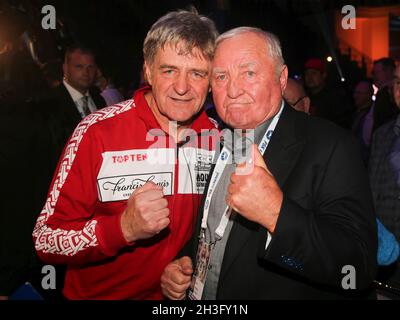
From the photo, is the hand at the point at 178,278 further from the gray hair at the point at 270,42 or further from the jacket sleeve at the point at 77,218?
the gray hair at the point at 270,42

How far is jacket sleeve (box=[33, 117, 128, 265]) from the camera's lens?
211 centimetres

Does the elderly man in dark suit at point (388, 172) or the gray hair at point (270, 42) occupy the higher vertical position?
the gray hair at point (270, 42)

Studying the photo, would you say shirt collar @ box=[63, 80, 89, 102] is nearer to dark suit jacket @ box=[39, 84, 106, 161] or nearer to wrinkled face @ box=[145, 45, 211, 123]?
dark suit jacket @ box=[39, 84, 106, 161]

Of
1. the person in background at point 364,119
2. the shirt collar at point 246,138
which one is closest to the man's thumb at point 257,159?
the shirt collar at point 246,138

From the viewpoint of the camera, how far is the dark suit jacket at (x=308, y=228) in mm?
1513

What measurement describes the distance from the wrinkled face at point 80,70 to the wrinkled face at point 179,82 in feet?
8.14

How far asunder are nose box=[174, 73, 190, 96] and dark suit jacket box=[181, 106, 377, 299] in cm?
59

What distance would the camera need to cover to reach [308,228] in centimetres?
151

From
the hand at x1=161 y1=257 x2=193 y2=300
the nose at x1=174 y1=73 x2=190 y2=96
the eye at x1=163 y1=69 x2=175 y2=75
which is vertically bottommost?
the hand at x1=161 y1=257 x2=193 y2=300

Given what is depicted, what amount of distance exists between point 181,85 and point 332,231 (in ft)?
3.91

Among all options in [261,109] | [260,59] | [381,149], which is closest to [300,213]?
[261,109]

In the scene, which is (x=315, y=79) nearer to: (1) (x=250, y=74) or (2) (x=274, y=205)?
(1) (x=250, y=74)

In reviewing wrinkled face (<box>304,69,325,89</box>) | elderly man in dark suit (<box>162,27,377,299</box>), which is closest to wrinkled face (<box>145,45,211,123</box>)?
elderly man in dark suit (<box>162,27,377,299</box>)

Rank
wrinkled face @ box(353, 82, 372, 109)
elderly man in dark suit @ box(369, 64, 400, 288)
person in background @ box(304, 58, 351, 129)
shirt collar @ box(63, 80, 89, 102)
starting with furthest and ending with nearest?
wrinkled face @ box(353, 82, 372, 109) < person in background @ box(304, 58, 351, 129) < shirt collar @ box(63, 80, 89, 102) < elderly man in dark suit @ box(369, 64, 400, 288)
